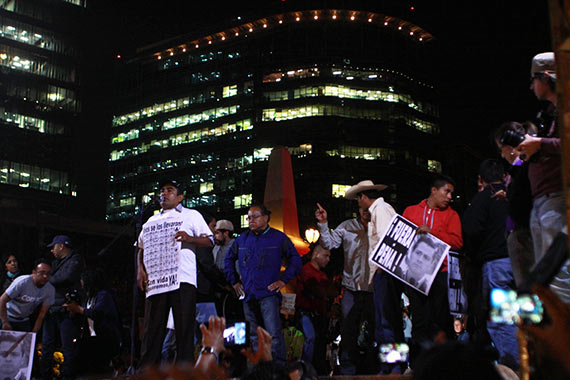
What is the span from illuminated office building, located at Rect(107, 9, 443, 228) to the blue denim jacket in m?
78.4

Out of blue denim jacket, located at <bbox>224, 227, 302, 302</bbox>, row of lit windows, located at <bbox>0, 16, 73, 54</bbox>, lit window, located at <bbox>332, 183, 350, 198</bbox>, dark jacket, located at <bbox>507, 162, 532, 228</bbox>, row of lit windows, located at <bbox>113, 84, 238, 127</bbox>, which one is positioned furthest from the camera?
row of lit windows, located at <bbox>113, 84, 238, 127</bbox>

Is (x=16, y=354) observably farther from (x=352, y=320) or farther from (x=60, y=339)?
(x=352, y=320)

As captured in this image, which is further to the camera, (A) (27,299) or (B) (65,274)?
(B) (65,274)

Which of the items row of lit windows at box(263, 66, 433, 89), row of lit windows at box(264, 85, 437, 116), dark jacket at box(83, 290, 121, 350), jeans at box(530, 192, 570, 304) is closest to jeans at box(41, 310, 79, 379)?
dark jacket at box(83, 290, 121, 350)

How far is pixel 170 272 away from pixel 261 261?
1425 mm

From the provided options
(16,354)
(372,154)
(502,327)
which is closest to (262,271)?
(502,327)

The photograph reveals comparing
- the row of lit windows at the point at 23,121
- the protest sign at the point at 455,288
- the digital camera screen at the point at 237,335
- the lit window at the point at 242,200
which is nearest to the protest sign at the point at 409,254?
the protest sign at the point at 455,288

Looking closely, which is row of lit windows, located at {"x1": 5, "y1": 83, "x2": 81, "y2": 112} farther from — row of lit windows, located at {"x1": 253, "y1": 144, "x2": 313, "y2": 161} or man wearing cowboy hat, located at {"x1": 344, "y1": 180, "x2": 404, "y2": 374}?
man wearing cowboy hat, located at {"x1": 344, "y1": 180, "x2": 404, "y2": 374}

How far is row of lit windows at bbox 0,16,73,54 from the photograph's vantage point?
8150 centimetres

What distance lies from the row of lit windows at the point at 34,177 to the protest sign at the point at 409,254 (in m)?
75.8

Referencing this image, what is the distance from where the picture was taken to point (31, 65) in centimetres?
8344

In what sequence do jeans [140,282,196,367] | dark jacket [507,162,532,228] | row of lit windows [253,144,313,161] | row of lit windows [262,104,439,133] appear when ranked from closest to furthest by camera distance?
dark jacket [507,162,532,228] < jeans [140,282,196,367] < row of lit windows [253,144,313,161] < row of lit windows [262,104,439,133]

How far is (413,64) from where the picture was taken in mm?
113312

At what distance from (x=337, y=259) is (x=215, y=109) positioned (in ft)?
238
